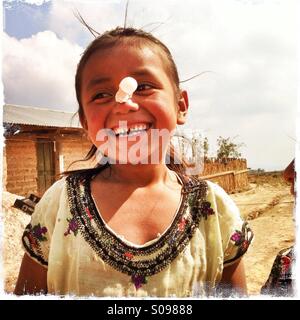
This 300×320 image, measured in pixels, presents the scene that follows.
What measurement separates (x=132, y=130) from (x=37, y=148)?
18.8 ft

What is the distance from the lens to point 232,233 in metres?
0.92

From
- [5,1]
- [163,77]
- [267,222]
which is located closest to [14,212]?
[5,1]

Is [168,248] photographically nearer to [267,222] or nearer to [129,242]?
[129,242]

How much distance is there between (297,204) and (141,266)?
1.62ft

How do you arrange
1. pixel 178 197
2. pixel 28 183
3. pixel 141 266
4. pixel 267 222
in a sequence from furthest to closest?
pixel 28 183
pixel 267 222
pixel 178 197
pixel 141 266

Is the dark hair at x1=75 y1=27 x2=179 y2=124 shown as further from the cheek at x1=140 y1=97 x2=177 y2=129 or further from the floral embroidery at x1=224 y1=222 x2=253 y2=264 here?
the floral embroidery at x1=224 y1=222 x2=253 y2=264

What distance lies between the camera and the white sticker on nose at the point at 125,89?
86 centimetres

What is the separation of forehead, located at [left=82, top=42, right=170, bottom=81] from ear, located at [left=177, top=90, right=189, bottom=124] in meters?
0.13

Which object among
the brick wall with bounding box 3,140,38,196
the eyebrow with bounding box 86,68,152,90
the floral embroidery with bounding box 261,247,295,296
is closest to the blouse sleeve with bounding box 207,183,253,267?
the floral embroidery with bounding box 261,247,295,296

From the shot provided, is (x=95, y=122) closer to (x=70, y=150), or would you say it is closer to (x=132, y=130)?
(x=132, y=130)

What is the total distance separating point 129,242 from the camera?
89 cm

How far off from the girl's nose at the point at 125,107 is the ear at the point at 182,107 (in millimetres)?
189

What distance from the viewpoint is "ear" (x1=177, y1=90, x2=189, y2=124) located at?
1039 mm

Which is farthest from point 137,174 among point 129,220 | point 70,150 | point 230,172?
point 70,150
